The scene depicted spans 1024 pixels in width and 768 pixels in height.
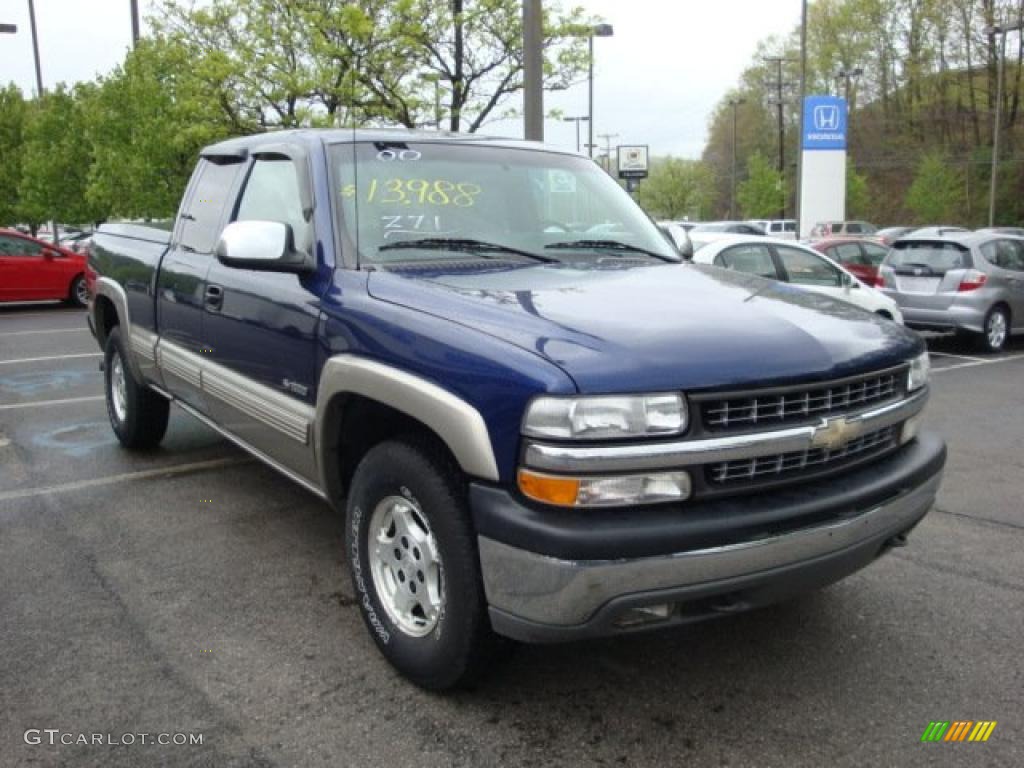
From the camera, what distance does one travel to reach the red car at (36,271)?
16500mm

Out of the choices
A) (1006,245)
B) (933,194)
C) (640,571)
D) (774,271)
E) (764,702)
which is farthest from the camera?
(933,194)

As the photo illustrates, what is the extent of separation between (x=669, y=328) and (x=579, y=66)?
45.3ft

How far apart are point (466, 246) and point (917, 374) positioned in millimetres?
1756

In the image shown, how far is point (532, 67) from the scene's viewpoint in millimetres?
10609

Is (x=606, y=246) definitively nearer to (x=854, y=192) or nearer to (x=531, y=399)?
(x=531, y=399)

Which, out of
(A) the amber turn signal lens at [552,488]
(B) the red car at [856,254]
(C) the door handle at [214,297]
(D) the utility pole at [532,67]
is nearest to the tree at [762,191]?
(B) the red car at [856,254]

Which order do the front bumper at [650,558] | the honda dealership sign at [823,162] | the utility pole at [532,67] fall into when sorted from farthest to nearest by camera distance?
the honda dealership sign at [823,162]
the utility pole at [532,67]
the front bumper at [650,558]

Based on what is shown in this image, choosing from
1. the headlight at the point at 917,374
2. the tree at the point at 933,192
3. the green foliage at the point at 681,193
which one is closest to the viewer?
the headlight at the point at 917,374

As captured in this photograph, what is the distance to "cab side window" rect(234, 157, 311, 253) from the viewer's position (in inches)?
153

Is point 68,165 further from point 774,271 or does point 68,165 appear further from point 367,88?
point 774,271

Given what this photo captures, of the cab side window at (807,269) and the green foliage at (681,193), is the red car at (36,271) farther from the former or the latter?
the green foliage at (681,193)

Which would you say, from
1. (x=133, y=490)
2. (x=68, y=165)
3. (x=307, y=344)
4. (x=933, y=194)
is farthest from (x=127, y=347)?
(x=933, y=194)

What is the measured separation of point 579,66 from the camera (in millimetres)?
15617

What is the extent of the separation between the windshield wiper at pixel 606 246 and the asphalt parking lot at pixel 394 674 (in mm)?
1596
